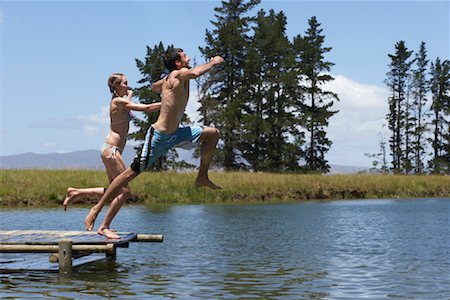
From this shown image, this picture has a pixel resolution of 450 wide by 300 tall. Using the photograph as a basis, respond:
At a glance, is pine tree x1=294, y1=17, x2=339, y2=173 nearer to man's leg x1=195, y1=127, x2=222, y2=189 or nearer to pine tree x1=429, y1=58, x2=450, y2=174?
pine tree x1=429, y1=58, x2=450, y2=174

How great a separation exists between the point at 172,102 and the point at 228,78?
59.6m

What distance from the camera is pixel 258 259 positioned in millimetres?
15836

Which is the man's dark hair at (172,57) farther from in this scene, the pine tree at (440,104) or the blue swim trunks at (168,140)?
the pine tree at (440,104)

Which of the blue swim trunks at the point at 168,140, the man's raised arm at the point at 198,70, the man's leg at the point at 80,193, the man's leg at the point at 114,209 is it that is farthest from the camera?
the man's leg at the point at 80,193

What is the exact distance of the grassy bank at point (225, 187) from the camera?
3262 centimetres

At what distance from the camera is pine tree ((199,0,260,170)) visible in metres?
63.3

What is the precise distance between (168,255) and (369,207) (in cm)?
2115

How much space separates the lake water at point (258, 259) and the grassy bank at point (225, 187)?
4.13 meters

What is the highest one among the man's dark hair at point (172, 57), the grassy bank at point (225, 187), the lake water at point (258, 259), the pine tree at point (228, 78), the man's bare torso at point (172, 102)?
the pine tree at point (228, 78)

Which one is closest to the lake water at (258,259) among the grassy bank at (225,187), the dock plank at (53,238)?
the dock plank at (53,238)

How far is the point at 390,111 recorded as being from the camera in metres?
83.6

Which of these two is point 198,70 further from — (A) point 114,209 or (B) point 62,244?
(B) point 62,244

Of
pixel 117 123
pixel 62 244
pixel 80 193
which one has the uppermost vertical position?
pixel 117 123

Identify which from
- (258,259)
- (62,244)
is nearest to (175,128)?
(62,244)
